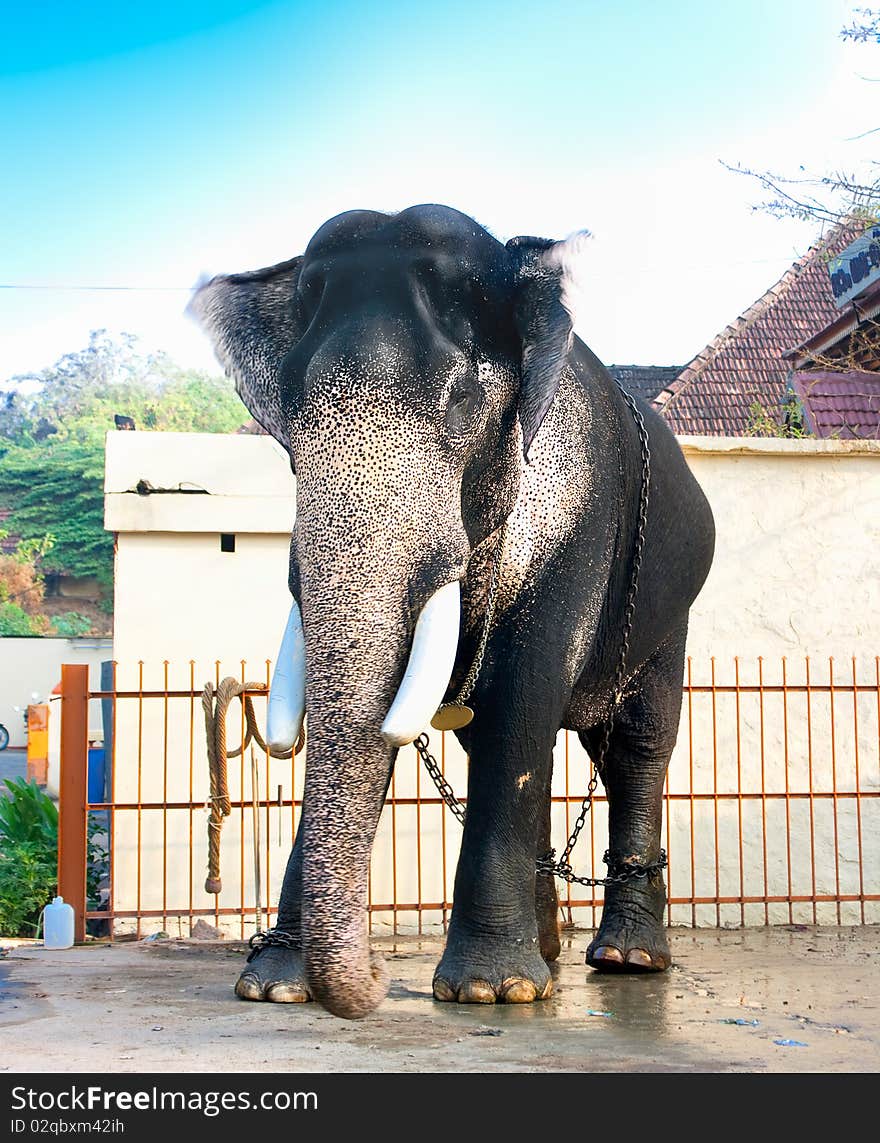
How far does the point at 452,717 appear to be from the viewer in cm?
493

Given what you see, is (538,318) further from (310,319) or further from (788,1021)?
(788,1021)

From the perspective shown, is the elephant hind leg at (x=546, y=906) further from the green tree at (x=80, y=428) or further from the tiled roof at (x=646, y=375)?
the green tree at (x=80, y=428)

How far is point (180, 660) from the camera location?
854 centimetres

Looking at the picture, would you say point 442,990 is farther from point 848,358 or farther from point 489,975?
point 848,358

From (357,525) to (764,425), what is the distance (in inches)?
383

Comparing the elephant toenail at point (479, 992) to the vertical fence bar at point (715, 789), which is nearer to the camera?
the elephant toenail at point (479, 992)

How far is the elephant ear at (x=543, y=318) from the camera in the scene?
4.64m

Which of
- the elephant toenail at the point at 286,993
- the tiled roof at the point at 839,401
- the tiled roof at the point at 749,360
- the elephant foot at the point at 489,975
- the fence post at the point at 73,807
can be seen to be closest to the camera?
the elephant foot at the point at 489,975

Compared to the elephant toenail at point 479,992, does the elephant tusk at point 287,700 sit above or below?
above

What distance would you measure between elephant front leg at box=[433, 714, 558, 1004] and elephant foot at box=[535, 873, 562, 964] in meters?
1.19

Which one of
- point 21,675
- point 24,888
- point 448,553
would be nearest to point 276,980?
point 448,553

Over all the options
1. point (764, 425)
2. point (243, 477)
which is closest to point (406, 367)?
point (243, 477)

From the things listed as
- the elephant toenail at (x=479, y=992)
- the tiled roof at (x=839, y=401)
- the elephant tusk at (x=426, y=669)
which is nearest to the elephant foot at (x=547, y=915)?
the elephant toenail at (x=479, y=992)

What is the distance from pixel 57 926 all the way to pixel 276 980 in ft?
7.86
